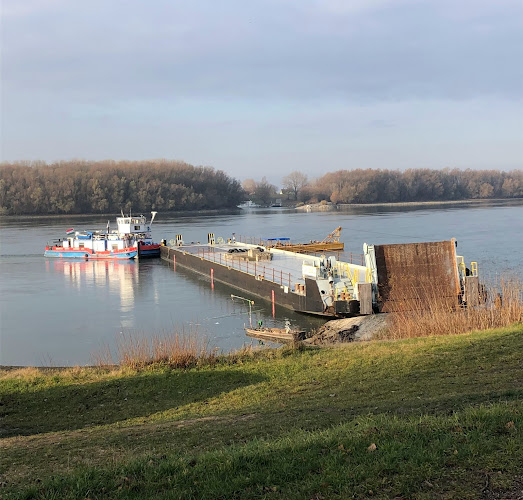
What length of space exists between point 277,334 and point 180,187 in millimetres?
122133

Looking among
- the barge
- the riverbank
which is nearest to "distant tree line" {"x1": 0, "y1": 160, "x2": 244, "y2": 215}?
the riverbank

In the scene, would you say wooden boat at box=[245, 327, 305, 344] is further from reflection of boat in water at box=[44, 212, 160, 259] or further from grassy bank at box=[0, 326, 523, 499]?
reflection of boat in water at box=[44, 212, 160, 259]

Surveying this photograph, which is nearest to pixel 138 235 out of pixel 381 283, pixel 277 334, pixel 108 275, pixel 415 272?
pixel 108 275

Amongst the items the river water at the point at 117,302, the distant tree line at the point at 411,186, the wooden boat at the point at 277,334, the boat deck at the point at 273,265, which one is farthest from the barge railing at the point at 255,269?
the distant tree line at the point at 411,186

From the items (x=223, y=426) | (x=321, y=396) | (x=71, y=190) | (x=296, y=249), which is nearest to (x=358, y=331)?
(x=321, y=396)

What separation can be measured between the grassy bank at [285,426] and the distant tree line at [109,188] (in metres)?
103

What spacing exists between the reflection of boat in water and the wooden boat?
3578 centimetres

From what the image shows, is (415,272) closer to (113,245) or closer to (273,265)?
(273,265)

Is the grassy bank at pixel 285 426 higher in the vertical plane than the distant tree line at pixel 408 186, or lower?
lower

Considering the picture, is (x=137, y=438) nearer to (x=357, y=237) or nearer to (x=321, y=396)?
(x=321, y=396)

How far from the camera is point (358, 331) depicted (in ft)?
63.3

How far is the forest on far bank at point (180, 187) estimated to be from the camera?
124062 millimetres

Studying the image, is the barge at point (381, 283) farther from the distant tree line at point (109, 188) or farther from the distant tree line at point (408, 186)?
the distant tree line at point (408, 186)

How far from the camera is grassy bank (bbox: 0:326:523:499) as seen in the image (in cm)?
496
